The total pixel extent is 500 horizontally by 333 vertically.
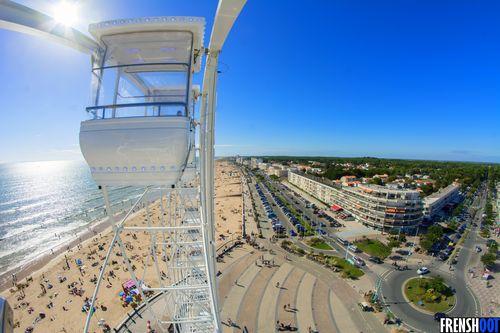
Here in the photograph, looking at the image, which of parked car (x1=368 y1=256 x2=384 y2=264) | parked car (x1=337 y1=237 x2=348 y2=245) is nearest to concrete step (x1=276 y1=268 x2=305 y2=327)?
parked car (x1=368 y1=256 x2=384 y2=264)

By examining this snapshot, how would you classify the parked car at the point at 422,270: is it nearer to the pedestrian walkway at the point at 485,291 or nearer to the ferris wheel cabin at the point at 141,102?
the pedestrian walkway at the point at 485,291

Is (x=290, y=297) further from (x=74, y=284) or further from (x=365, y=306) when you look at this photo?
(x=74, y=284)

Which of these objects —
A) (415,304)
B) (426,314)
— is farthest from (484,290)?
(426,314)

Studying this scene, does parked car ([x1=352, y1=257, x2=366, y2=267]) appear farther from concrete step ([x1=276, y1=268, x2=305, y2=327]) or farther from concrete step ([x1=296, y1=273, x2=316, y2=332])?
concrete step ([x1=276, y1=268, x2=305, y2=327])

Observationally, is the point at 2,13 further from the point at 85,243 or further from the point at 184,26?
the point at 85,243

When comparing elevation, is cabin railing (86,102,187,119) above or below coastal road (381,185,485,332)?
above

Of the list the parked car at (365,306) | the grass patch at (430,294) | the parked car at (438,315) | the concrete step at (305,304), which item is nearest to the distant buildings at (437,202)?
the grass patch at (430,294)
